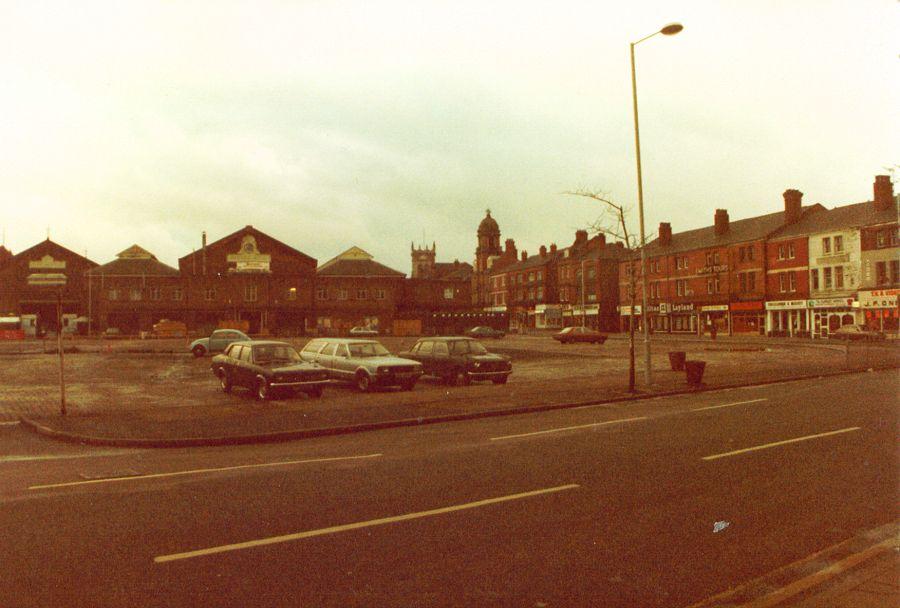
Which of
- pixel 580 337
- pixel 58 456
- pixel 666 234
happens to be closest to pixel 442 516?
pixel 58 456

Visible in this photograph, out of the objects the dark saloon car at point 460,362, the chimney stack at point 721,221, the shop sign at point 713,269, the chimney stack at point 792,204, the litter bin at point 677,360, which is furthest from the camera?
the chimney stack at point 721,221

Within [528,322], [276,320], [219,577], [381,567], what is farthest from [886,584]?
[528,322]

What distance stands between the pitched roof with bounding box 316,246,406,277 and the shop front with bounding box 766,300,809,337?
41.2 meters

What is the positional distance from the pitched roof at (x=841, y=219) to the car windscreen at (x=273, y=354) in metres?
49.4

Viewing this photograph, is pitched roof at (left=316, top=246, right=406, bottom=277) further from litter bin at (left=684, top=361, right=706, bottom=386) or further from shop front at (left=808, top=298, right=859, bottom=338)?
litter bin at (left=684, top=361, right=706, bottom=386)

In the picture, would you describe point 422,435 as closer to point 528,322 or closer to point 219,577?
point 219,577

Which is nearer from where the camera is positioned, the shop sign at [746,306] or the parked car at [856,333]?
the parked car at [856,333]

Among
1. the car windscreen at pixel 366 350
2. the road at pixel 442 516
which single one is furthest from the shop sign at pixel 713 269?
the road at pixel 442 516

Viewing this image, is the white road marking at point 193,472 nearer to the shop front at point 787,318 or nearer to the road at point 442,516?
the road at point 442,516

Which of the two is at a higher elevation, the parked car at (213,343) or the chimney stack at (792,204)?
the chimney stack at (792,204)

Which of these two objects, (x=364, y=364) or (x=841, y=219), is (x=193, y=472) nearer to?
(x=364, y=364)

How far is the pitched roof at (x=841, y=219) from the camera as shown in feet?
179

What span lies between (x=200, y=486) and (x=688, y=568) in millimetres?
5877

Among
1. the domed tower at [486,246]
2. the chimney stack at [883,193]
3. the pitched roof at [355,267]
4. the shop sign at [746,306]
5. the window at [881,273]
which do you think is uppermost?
the domed tower at [486,246]
